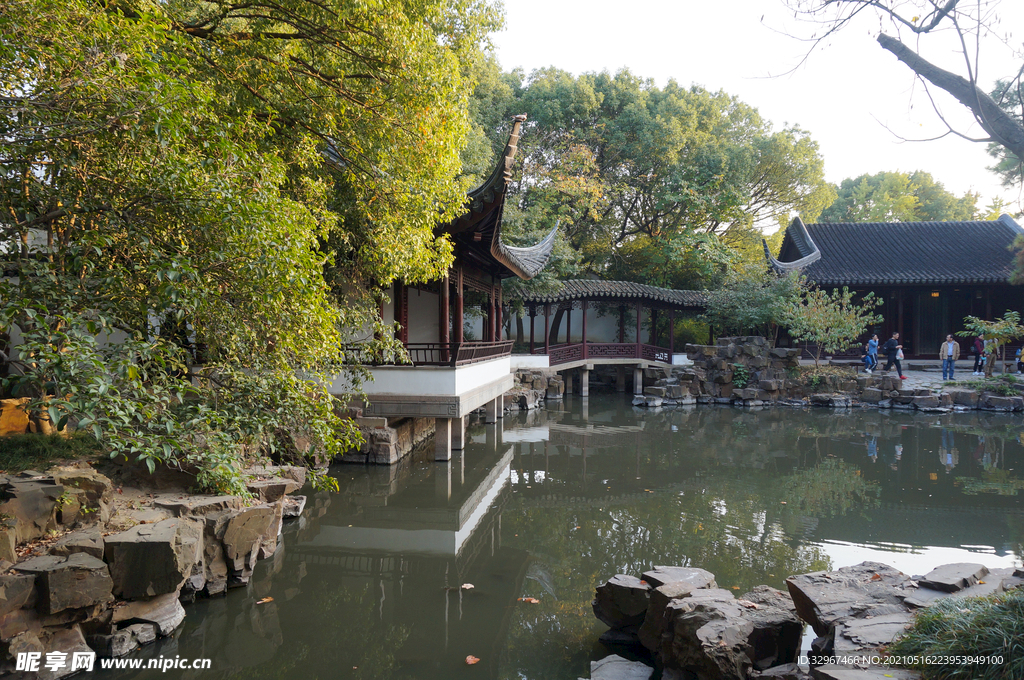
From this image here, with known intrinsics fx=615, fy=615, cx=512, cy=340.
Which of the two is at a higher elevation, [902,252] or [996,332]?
[902,252]

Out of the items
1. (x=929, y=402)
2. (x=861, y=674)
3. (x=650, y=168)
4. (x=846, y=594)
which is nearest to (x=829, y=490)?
(x=846, y=594)

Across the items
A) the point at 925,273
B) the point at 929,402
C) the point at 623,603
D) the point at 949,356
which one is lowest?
the point at 929,402

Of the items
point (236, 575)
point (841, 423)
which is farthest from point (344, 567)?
point (841, 423)

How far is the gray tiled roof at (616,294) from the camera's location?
52.8ft

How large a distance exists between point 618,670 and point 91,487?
3.42 m

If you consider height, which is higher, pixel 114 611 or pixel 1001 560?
pixel 114 611

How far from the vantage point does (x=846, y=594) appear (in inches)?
130

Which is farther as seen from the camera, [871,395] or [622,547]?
[871,395]

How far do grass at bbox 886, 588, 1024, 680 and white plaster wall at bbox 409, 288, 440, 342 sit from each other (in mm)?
10363

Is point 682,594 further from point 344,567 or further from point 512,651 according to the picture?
point 344,567

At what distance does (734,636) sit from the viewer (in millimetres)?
2951

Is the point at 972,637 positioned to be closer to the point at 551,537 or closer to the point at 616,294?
the point at 551,537

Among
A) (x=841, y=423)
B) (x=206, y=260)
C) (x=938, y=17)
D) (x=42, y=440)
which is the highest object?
(x=938, y=17)

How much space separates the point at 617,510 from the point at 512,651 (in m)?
3.07
